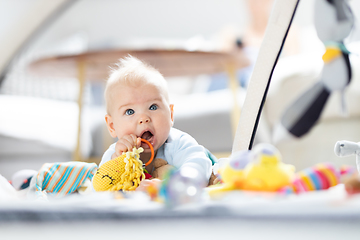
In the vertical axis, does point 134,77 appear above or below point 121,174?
above

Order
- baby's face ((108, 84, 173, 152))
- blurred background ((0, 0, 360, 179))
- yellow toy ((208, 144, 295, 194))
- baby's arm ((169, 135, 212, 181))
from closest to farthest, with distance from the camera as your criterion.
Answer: yellow toy ((208, 144, 295, 194)) < baby's arm ((169, 135, 212, 181)) < baby's face ((108, 84, 173, 152)) < blurred background ((0, 0, 360, 179))

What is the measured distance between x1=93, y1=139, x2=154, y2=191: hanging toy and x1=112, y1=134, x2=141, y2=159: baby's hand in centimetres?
3

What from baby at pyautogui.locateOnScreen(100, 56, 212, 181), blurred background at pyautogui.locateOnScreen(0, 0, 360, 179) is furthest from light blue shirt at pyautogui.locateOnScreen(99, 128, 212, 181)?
blurred background at pyautogui.locateOnScreen(0, 0, 360, 179)

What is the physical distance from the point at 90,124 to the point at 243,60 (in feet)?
2.93

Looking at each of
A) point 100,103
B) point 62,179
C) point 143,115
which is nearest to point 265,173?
point 143,115

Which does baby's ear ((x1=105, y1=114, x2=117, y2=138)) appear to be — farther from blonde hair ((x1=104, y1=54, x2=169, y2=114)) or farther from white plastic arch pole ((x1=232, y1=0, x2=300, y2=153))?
white plastic arch pole ((x1=232, y1=0, x2=300, y2=153))

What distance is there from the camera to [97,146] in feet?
5.93

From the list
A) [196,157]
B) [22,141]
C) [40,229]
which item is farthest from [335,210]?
[22,141]

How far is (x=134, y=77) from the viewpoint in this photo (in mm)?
673

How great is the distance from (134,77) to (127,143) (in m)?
0.13

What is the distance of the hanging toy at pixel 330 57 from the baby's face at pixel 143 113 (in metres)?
0.25

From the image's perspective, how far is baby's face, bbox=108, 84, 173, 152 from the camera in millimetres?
664

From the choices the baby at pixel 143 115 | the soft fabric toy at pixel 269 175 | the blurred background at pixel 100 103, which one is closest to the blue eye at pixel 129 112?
the baby at pixel 143 115

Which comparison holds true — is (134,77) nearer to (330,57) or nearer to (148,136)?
(148,136)
